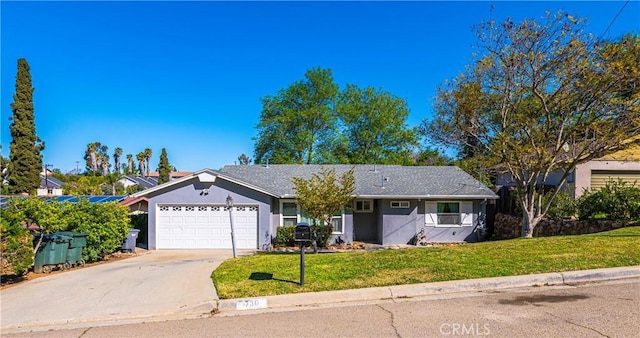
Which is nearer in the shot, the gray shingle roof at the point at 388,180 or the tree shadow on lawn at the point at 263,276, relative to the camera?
the tree shadow on lawn at the point at 263,276

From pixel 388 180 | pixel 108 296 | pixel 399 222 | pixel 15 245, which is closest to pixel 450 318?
pixel 108 296

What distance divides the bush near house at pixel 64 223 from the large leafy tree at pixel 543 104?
11.8m

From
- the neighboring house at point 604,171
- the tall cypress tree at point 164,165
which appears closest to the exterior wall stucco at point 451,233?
the neighboring house at point 604,171

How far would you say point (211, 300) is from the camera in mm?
6707

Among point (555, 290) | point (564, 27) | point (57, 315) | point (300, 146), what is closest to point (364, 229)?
point (564, 27)

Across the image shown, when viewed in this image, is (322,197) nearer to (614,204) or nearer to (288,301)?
(288,301)

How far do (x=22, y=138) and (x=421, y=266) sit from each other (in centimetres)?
4111

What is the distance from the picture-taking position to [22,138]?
3569 centimetres

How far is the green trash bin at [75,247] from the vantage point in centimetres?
1143

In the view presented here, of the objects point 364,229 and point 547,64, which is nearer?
point 547,64

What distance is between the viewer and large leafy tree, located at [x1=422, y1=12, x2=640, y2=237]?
1127 centimetres

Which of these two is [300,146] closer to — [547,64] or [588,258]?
[547,64]

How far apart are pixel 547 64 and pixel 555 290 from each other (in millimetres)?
8280

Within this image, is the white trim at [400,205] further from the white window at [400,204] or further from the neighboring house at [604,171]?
the neighboring house at [604,171]
